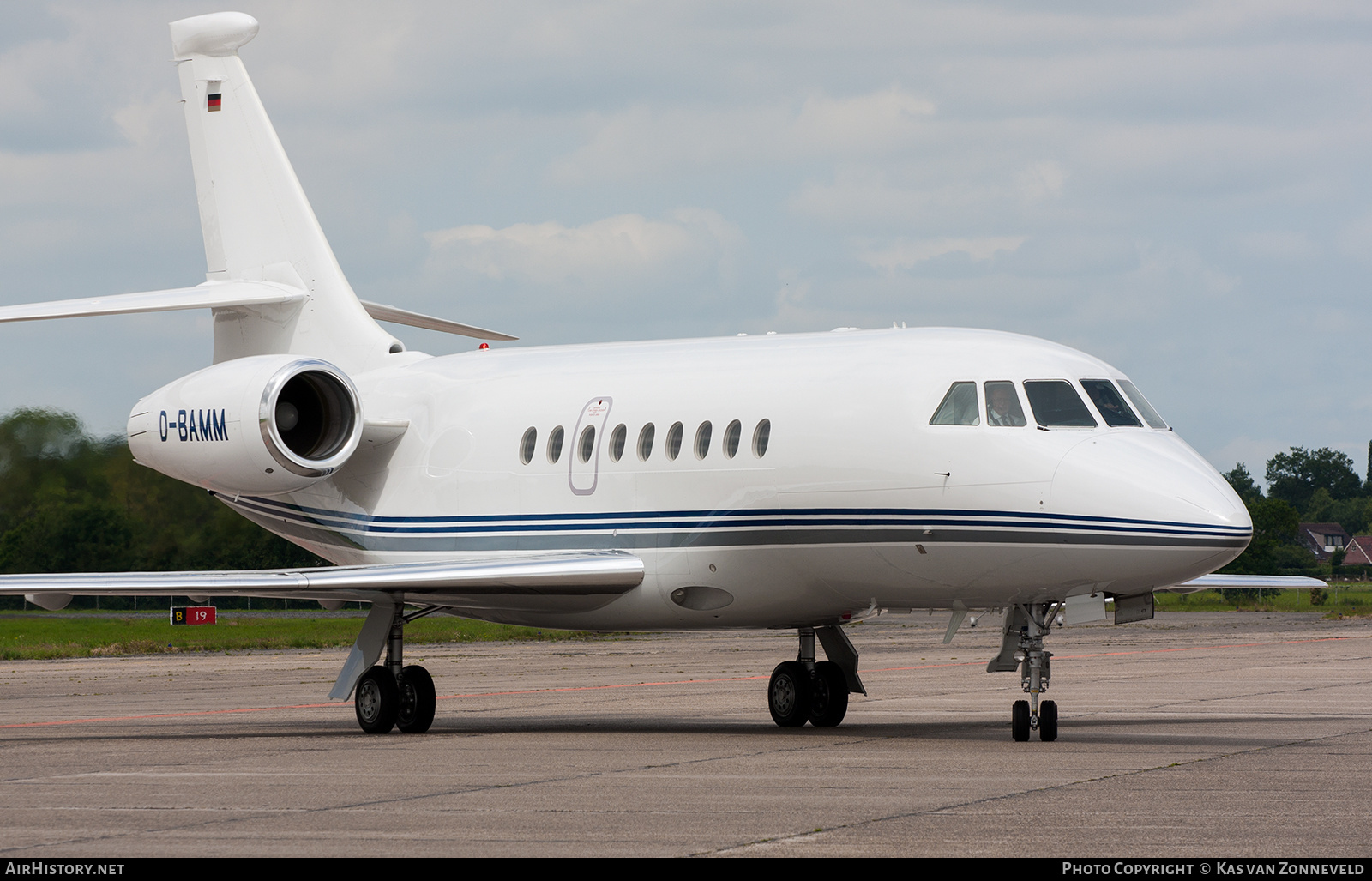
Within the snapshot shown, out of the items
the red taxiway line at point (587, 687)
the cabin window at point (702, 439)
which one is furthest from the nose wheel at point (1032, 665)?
the red taxiway line at point (587, 687)

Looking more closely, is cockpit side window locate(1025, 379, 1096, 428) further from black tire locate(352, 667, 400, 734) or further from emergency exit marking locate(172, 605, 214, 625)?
emergency exit marking locate(172, 605, 214, 625)

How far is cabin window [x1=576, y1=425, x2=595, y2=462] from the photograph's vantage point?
1945 centimetres

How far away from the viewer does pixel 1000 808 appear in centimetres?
1126

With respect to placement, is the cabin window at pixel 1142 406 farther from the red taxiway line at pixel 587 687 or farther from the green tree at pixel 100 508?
the green tree at pixel 100 508

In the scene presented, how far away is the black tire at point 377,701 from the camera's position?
19.3m

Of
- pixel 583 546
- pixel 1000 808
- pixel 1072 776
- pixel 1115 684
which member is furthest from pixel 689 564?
pixel 1115 684

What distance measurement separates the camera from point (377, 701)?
19.3 meters

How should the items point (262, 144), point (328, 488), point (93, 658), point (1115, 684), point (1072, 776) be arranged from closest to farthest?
point (1072, 776)
point (328, 488)
point (262, 144)
point (1115, 684)
point (93, 658)

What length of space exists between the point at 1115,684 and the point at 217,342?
1403 cm

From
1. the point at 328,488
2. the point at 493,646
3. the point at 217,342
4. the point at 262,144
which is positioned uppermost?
the point at 262,144

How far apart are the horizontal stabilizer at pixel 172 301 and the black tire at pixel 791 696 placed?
331 inches

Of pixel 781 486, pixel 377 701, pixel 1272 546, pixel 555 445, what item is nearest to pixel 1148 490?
pixel 781 486

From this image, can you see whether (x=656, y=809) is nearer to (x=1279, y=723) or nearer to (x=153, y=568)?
(x=1279, y=723)
